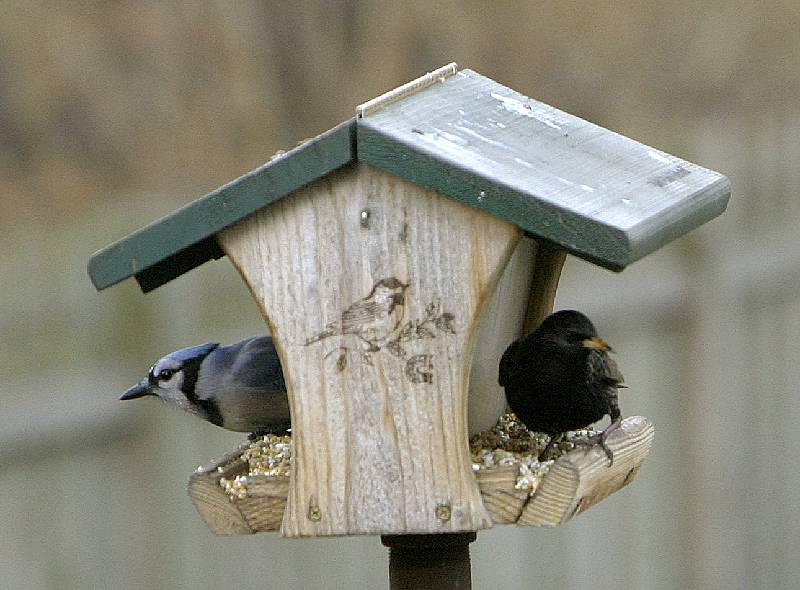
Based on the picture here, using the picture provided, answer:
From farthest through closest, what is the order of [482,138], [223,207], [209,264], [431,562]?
[209,264] → [431,562] → [482,138] → [223,207]

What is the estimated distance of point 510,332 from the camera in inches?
130

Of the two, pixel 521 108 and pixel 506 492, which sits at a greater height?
pixel 521 108

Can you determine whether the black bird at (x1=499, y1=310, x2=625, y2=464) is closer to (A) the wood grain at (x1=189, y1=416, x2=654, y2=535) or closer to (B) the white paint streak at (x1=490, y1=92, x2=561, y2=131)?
(A) the wood grain at (x1=189, y1=416, x2=654, y2=535)

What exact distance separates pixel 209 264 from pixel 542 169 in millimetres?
2130

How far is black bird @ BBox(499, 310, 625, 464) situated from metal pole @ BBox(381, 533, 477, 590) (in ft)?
0.86

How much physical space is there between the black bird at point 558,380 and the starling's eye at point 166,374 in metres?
1.02

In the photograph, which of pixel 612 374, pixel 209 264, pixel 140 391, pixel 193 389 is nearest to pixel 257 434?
pixel 193 389

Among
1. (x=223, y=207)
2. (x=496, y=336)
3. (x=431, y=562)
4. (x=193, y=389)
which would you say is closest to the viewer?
(x=223, y=207)

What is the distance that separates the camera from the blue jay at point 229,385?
343 cm

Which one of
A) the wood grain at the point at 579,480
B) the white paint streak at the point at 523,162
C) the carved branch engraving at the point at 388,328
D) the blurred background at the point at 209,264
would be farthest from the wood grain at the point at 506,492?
the blurred background at the point at 209,264

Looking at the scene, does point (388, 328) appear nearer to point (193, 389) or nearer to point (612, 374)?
point (612, 374)

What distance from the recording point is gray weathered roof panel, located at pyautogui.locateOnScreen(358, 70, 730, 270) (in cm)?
253

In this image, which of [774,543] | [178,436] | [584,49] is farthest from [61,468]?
[774,543]

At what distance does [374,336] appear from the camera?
270 cm
